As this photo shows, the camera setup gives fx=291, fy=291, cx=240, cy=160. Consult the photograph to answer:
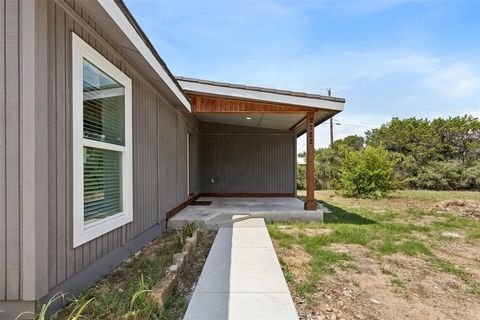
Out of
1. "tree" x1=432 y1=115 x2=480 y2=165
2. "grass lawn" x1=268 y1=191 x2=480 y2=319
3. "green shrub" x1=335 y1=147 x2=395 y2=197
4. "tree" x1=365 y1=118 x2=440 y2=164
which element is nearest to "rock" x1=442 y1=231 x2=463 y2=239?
"grass lawn" x1=268 y1=191 x2=480 y2=319

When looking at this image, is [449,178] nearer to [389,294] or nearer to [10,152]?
[389,294]

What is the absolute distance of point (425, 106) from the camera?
2092cm

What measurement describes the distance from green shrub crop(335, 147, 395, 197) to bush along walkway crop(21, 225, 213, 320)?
891 cm

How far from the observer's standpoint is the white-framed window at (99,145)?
2566 mm

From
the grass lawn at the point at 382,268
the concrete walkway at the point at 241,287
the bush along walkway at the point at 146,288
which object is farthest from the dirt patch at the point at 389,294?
the bush along walkway at the point at 146,288

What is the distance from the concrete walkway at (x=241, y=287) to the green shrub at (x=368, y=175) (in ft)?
27.9

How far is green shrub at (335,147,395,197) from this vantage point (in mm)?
11367

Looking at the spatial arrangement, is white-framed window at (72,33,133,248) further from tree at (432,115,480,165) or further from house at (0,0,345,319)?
tree at (432,115,480,165)

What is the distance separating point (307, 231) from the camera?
17.9 feet

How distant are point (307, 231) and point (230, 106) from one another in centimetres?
320

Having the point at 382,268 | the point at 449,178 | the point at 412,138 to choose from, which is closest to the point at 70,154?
the point at 382,268

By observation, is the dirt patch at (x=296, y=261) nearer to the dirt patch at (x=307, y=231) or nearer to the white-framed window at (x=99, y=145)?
the dirt patch at (x=307, y=231)

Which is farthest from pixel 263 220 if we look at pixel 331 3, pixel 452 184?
pixel 452 184

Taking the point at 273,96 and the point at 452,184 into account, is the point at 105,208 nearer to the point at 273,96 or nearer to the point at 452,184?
the point at 273,96
